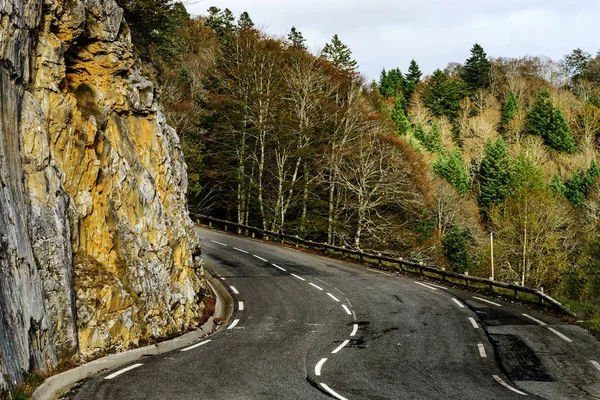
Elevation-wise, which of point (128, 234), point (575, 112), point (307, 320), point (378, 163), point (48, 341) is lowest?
point (307, 320)

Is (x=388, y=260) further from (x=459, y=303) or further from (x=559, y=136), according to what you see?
(x=559, y=136)

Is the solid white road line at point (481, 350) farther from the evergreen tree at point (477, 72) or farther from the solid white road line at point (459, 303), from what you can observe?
the evergreen tree at point (477, 72)

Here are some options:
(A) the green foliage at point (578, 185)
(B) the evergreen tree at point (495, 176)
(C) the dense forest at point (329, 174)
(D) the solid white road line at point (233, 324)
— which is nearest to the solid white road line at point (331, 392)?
(D) the solid white road line at point (233, 324)

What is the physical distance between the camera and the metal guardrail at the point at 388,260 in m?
22.3

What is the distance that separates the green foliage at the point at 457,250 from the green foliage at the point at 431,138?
32252 mm

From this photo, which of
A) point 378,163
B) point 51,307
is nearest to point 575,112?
point 378,163

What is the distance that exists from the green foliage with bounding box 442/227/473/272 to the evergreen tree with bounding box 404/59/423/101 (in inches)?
2388

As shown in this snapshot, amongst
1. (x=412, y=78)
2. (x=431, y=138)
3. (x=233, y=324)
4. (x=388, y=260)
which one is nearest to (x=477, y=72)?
(x=412, y=78)

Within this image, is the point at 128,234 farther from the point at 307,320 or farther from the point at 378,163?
the point at 378,163

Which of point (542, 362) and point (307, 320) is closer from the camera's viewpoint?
point (542, 362)

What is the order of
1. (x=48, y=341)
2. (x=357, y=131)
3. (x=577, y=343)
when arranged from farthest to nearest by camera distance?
(x=357, y=131), (x=577, y=343), (x=48, y=341)

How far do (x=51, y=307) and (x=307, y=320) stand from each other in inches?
384

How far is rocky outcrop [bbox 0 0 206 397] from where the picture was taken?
11.8 meters

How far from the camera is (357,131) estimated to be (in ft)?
130
